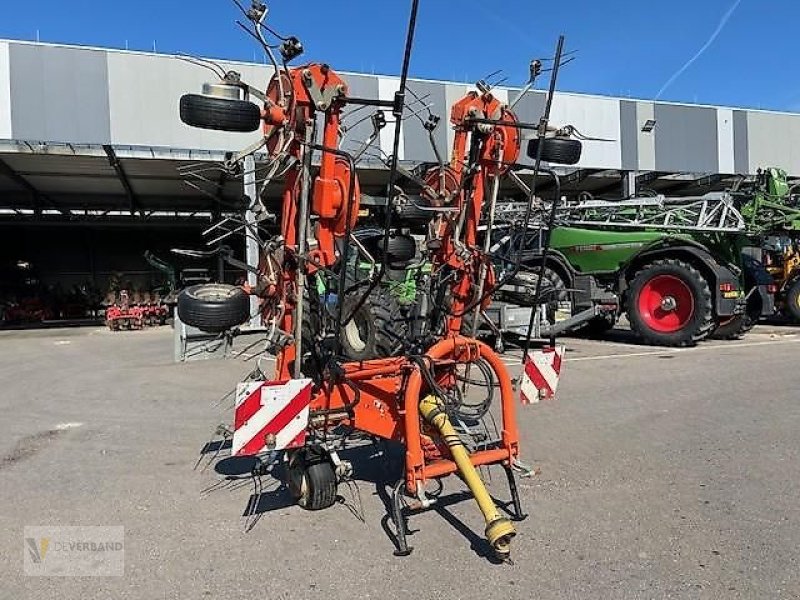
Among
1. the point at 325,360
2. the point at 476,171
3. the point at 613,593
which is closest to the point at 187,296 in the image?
the point at 325,360

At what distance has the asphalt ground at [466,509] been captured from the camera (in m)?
3.48

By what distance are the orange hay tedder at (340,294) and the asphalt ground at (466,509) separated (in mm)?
285

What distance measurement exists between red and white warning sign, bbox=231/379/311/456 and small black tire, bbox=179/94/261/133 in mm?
1467

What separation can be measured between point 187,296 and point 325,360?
1.01 metres

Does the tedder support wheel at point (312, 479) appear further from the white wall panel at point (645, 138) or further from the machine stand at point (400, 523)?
the white wall panel at point (645, 138)

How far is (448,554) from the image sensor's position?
12.4 ft

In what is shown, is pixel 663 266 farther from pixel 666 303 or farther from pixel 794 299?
pixel 794 299

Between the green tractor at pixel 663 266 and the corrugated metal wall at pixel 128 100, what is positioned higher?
the corrugated metal wall at pixel 128 100

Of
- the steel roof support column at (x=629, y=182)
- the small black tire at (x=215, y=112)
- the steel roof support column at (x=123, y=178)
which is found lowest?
the small black tire at (x=215, y=112)

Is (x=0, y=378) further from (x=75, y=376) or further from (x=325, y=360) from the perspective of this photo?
(x=325, y=360)

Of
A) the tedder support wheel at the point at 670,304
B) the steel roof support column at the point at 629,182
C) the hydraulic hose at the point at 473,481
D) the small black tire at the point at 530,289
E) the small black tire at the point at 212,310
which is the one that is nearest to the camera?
the hydraulic hose at the point at 473,481

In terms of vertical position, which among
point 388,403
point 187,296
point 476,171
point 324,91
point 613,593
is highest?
point 324,91

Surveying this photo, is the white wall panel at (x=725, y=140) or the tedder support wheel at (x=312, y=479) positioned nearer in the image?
the tedder support wheel at (x=312, y=479)

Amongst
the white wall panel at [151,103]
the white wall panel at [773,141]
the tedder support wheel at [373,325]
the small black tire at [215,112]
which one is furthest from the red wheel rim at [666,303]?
the white wall panel at [773,141]
